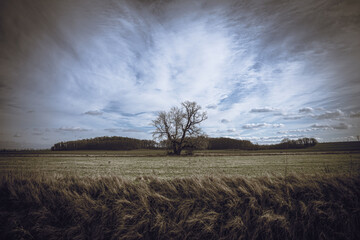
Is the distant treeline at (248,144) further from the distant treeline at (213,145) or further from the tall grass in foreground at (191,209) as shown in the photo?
the tall grass in foreground at (191,209)

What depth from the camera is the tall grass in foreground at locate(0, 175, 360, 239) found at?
153 inches

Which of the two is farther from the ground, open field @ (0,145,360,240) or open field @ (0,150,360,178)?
open field @ (0,145,360,240)

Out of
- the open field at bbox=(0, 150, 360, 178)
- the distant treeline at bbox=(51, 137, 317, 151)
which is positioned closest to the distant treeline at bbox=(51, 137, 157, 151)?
the distant treeline at bbox=(51, 137, 317, 151)

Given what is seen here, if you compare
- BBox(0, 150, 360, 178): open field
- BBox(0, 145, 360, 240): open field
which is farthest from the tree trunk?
BBox(0, 145, 360, 240): open field

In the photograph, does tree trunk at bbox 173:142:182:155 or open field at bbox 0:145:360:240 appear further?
tree trunk at bbox 173:142:182:155

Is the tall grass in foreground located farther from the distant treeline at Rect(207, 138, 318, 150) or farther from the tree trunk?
the distant treeline at Rect(207, 138, 318, 150)

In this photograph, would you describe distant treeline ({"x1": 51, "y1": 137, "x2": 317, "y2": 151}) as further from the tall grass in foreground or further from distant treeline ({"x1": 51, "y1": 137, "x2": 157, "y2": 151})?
the tall grass in foreground

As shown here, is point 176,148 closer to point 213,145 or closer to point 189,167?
point 189,167

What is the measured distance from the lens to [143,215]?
13.9 feet

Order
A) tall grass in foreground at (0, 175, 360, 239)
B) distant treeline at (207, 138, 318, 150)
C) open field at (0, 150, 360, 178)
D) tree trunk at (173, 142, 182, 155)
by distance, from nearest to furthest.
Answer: tall grass in foreground at (0, 175, 360, 239)
open field at (0, 150, 360, 178)
tree trunk at (173, 142, 182, 155)
distant treeline at (207, 138, 318, 150)

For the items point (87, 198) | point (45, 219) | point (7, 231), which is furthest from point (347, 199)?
point (7, 231)

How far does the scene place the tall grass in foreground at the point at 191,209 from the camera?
153 inches

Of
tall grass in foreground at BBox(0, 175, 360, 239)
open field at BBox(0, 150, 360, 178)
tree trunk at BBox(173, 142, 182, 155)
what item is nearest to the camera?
tall grass in foreground at BBox(0, 175, 360, 239)

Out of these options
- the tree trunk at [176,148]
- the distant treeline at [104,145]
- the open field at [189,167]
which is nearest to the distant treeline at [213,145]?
the distant treeline at [104,145]
